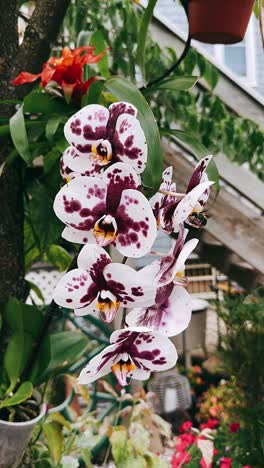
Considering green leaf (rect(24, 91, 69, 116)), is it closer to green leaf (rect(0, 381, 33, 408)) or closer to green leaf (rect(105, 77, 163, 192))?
green leaf (rect(105, 77, 163, 192))

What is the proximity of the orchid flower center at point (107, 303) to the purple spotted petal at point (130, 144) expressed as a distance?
11cm

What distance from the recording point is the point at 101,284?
1.48 feet

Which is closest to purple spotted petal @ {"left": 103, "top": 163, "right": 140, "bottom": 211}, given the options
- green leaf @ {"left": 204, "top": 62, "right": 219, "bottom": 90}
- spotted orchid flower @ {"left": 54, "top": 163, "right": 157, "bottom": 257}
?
spotted orchid flower @ {"left": 54, "top": 163, "right": 157, "bottom": 257}

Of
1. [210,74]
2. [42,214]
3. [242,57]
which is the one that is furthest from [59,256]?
[242,57]

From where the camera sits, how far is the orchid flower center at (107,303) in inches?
17.4

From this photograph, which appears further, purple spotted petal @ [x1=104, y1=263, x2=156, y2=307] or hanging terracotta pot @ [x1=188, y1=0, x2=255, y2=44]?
hanging terracotta pot @ [x1=188, y1=0, x2=255, y2=44]

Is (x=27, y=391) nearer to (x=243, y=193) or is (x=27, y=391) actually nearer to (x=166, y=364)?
(x=166, y=364)

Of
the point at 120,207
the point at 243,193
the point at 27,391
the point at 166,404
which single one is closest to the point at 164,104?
the point at 243,193

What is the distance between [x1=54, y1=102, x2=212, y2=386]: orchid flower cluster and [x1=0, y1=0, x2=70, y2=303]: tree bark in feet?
1.07

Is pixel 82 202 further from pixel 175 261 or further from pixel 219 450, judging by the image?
pixel 219 450

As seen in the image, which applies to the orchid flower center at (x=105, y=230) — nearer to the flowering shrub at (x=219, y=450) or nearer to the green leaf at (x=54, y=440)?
the green leaf at (x=54, y=440)

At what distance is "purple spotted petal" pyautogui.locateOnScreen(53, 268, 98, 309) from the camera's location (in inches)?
17.2

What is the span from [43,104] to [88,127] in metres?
0.24

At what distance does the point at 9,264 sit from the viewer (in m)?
0.77
